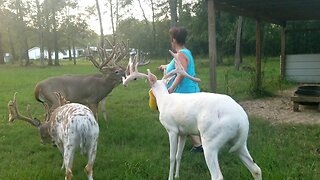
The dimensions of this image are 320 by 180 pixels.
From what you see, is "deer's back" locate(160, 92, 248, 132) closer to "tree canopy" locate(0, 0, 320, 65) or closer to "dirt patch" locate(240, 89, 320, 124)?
"dirt patch" locate(240, 89, 320, 124)

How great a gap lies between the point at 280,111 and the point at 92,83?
4.61m

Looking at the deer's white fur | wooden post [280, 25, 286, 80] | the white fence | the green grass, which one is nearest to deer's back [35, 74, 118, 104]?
the green grass

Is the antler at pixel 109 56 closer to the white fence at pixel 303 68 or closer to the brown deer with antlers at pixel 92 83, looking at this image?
the brown deer with antlers at pixel 92 83

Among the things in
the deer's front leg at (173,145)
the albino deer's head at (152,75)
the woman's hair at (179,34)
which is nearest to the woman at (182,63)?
the woman's hair at (179,34)

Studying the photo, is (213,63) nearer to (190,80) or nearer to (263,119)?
(263,119)

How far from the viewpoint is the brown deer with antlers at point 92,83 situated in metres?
8.26

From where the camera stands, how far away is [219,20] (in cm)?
3247

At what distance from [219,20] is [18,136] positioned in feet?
87.3

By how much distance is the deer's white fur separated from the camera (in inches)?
160

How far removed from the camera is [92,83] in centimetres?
877

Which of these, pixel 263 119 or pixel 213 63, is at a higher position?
pixel 213 63

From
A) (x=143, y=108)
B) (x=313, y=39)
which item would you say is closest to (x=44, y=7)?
(x=313, y=39)

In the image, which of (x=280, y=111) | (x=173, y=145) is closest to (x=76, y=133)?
(x=173, y=145)

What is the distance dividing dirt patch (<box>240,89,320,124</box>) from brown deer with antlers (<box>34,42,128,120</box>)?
11.1 feet
